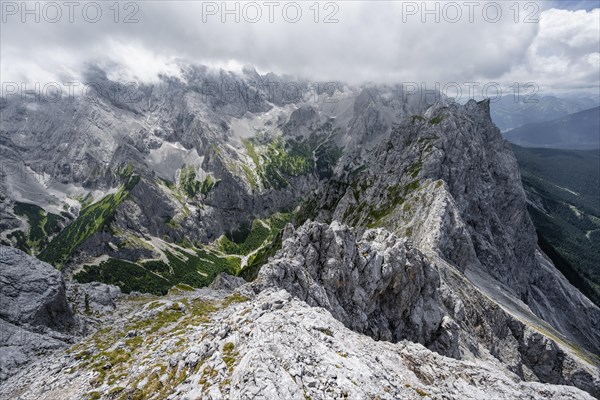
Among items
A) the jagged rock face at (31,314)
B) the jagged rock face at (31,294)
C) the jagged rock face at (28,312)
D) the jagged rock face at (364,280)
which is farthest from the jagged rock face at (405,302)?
the jagged rock face at (31,294)

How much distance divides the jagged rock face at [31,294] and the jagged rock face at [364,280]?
3336 centimetres

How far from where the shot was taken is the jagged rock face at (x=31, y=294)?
52.8 metres

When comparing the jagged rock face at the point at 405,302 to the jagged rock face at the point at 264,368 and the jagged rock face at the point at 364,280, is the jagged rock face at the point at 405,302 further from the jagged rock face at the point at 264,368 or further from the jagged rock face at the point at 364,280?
the jagged rock face at the point at 264,368

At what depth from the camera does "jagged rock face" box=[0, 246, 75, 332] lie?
5275 centimetres

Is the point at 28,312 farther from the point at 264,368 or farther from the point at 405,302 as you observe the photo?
the point at 405,302

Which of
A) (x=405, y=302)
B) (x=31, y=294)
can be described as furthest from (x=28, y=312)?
(x=405, y=302)

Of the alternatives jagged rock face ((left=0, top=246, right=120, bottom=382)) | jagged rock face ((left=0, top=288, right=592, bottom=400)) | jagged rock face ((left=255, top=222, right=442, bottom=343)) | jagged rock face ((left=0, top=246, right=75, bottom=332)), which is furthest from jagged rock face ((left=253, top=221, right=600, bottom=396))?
jagged rock face ((left=0, top=246, right=75, bottom=332))

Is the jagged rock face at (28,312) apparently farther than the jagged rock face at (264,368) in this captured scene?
Yes

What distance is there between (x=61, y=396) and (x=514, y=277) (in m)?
162

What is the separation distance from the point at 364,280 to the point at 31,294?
57472mm

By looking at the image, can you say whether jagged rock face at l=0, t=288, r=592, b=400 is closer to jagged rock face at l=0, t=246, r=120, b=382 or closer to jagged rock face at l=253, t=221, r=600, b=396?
jagged rock face at l=0, t=246, r=120, b=382

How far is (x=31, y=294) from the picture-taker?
183ft

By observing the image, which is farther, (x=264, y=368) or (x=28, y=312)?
(x=28, y=312)

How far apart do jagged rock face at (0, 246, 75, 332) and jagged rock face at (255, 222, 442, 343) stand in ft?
109
